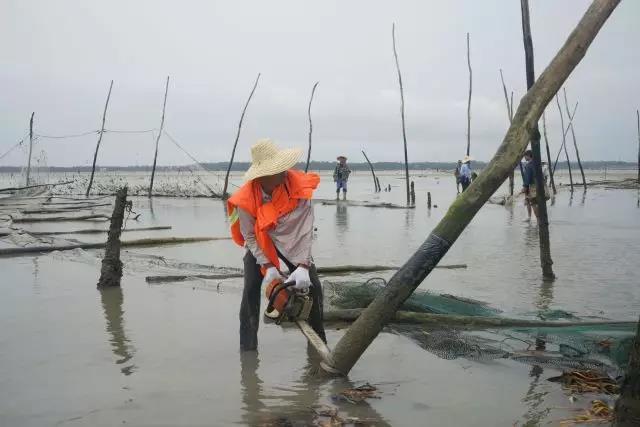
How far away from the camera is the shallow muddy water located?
9.94ft

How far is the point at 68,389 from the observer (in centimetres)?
332

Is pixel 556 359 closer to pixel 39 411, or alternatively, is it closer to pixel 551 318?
pixel 551 318

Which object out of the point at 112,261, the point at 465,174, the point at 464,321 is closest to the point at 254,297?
the point at 464,321

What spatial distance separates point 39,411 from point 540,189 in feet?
17.6

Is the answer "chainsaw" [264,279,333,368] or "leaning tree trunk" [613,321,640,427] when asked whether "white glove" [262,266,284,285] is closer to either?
"chainsaw" [264,279,333,368]

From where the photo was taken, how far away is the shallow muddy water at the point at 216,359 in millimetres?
3029

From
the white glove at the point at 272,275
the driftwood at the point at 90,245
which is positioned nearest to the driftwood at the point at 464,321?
the white glove at the point at 272,275

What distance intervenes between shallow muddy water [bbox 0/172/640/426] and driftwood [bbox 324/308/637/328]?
8.5 inches

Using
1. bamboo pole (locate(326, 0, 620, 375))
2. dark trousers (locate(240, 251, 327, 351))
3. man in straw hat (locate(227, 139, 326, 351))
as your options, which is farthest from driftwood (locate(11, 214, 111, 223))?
bamboo pole (locate(326, 0, 620, 375))

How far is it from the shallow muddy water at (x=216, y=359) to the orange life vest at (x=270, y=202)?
0.83 meters

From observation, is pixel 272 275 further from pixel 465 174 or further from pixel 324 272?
pixel 465 174

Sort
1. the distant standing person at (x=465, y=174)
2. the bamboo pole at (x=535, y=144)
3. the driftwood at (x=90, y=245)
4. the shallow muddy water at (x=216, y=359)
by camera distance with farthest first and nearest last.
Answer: the distant standing person at (x=465, y=174) → the driftwood at (x=90, y=245) → the bamboo pole at (x=535, y=144) → the shallow muddy water at (x=216, y=359)

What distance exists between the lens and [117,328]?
470 centimetres

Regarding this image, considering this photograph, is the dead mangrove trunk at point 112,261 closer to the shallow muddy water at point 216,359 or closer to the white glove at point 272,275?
the shallow muddy water at point 216,359
